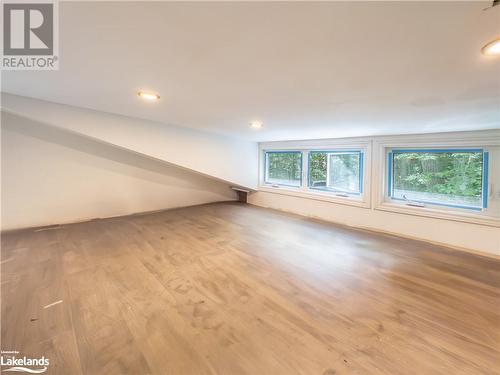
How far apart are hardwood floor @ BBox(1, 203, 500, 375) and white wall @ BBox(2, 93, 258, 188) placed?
1405 millimetres

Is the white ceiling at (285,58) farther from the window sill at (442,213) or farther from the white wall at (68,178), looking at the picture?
the white wall at (68,178)

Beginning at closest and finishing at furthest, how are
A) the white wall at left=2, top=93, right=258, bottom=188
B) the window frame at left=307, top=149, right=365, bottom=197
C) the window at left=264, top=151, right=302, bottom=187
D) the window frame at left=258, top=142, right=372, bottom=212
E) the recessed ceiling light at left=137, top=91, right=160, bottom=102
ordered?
1. the recessed ceiling light at left=137, top=91, right=160, bottom=102
2. the white wall at left=2, top=93, right=258, bottom=188
3. the window frame at left=258, top=142, right=372, bottom=212
4. the window frame at left=307, top=149, right=365, bottom=197
5. the window at left=264, top=151, right=302, bottom=187

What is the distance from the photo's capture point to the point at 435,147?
2773 millimetres

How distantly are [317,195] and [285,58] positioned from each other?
3.20 metres

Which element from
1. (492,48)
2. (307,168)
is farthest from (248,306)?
(307,168)

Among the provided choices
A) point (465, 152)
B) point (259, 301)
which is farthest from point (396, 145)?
point (259, 301)

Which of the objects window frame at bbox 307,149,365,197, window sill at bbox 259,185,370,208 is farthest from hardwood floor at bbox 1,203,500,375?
window frame at bbox 307,149,365,197

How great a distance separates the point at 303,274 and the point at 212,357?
1.07 m

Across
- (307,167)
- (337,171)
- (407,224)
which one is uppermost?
(307,167)

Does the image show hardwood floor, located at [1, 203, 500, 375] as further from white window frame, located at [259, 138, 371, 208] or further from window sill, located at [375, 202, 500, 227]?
white window frame, located at [259, 138, 371, 208]

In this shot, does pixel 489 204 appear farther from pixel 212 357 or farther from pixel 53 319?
pixel 53 319

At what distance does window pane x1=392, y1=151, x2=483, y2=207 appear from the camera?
8.46 feet

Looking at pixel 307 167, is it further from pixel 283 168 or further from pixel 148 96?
pixel 148 96

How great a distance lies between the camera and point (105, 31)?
0.92 metres
